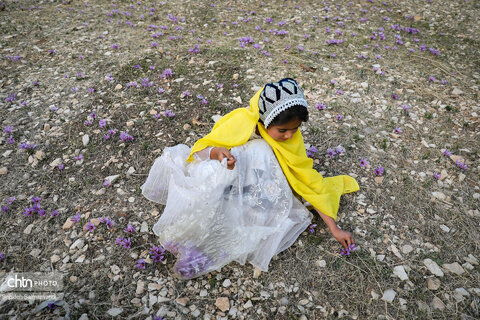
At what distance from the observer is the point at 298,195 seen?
3824mm

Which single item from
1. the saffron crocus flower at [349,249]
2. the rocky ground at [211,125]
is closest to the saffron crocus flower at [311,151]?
the rocky ground at [211,125]

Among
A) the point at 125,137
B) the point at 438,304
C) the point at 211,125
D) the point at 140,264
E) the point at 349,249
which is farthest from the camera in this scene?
the point at 211,125

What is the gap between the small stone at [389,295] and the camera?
312 cm

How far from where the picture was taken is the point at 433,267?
11.0 ft

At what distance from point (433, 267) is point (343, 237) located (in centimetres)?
105

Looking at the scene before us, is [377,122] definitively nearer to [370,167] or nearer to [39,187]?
[370,167]

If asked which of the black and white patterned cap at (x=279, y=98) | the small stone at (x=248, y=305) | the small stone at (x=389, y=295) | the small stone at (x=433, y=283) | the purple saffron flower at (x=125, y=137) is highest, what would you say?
the black and white patterned cap at (x=279, y=98)

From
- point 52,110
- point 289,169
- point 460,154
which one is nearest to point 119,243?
point 289,169

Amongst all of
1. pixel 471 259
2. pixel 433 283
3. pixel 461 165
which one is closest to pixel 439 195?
pixel 461 165

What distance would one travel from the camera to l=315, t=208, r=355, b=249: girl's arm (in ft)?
11.3

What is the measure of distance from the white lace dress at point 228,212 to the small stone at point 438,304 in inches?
58.4

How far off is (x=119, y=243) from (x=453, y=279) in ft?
12.5

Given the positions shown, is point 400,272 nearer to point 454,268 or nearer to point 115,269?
point 454,268

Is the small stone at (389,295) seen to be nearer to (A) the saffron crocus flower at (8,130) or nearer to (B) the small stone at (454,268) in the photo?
(B) the small stone at (454,268)
